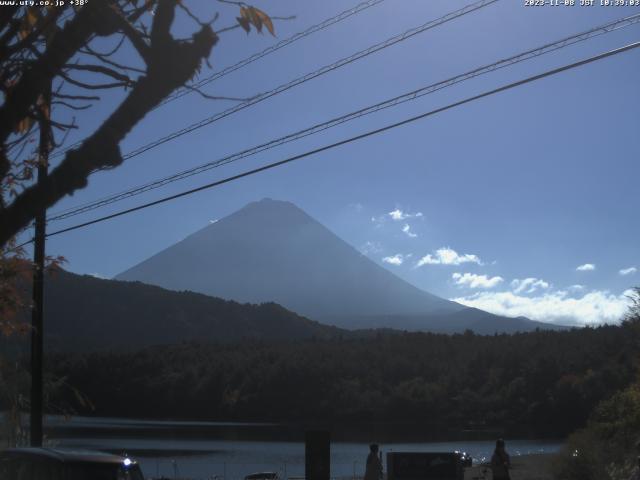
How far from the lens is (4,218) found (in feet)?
13.7

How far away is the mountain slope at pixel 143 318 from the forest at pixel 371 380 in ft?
29.2

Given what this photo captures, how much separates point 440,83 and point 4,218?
8.40 metres

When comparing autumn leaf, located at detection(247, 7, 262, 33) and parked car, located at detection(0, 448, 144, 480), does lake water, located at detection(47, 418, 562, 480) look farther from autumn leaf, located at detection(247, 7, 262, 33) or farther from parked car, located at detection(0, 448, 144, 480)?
autumn leaf, located at detection(247, 7, 262, 33)

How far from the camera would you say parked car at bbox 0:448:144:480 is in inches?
344

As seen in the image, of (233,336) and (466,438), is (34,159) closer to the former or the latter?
(466,438)

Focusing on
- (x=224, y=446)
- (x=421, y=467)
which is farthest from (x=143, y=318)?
(x=421, y=467)

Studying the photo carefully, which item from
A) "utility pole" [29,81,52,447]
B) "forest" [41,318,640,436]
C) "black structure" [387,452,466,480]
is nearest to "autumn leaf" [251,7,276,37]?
"utility pole" [29,81,52,447]

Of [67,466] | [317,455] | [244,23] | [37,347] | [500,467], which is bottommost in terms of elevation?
[500,467]

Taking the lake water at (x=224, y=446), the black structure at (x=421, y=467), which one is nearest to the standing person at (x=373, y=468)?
the black structure at (x=421, y=467)

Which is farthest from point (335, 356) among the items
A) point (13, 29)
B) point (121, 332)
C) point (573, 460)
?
point (13, 29)

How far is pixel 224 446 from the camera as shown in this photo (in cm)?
5788

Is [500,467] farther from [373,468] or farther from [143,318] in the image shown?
[143,318]

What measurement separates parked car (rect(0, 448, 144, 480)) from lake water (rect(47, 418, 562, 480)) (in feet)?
77.3

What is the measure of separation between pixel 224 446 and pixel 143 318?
2196 inches
